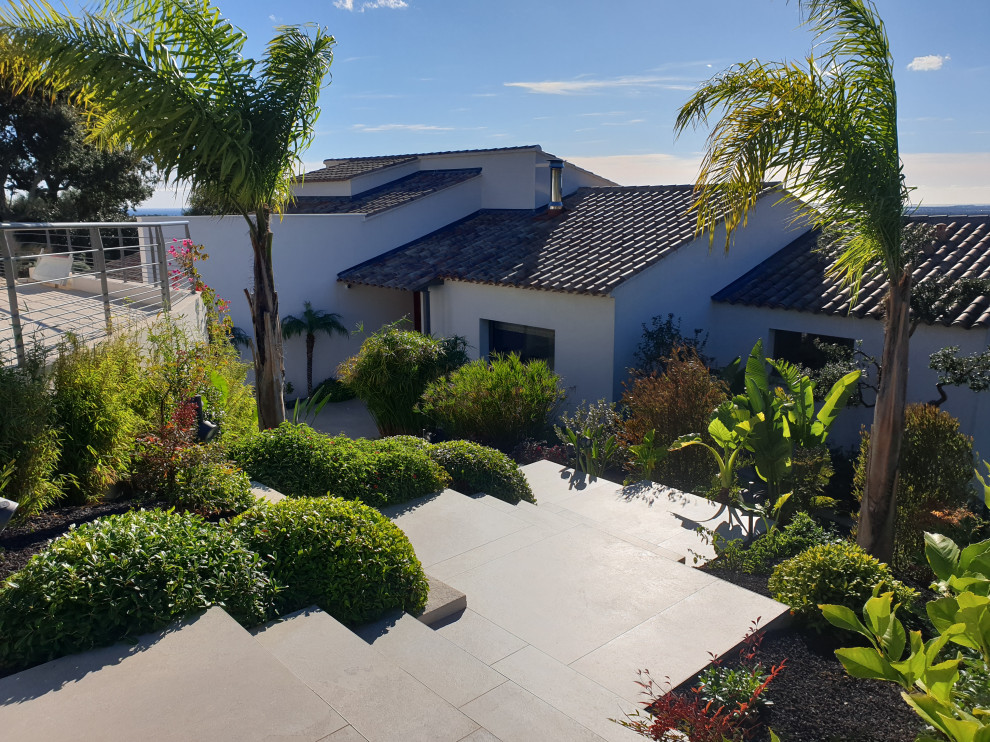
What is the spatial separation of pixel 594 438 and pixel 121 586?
7.87 meters

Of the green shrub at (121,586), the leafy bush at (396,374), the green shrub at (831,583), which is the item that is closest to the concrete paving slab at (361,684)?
the green shrub at (121,586)

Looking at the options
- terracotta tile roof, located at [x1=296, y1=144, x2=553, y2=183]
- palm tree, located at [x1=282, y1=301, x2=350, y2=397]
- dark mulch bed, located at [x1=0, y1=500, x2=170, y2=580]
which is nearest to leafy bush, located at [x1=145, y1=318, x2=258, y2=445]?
dark mulch bed, located at [x1=0, y1=500, x2=170, y2=580]

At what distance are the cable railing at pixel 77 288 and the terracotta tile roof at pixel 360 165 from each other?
6429mm

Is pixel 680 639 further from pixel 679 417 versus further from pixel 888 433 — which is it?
pixel 679 417

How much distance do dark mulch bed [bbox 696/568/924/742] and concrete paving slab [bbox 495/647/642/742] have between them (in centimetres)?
57

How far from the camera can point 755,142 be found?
6441 millimetres

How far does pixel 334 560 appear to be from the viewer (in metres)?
4.81

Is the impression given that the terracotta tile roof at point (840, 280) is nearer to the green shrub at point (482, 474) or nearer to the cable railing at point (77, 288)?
the green shrub at point (482, 474)

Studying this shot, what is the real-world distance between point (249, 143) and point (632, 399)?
21.5ft

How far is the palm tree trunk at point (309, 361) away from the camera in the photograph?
18.3 m

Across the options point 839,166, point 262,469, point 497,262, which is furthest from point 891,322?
point 497,262

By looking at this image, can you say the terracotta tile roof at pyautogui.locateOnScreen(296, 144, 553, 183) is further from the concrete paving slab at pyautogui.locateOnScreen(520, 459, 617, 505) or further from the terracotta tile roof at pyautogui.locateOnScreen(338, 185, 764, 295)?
the concrete paving slab at pyautogui.locateOnScreen(520, 459, 617, 505)

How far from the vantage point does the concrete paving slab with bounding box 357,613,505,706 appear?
4.04 m

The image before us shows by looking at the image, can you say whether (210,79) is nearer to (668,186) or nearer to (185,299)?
(185,299)
